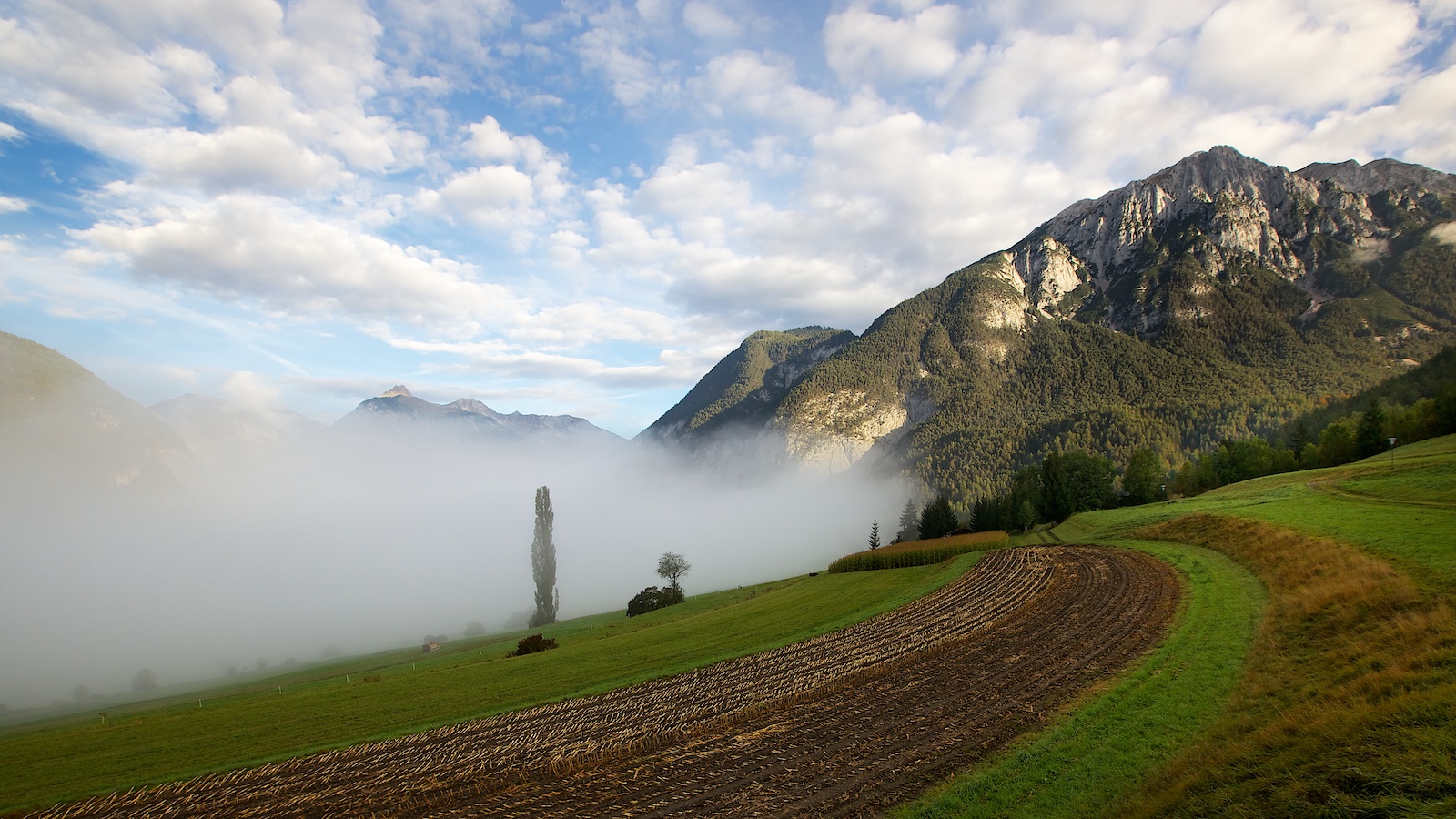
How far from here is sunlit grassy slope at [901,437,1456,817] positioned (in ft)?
29.6

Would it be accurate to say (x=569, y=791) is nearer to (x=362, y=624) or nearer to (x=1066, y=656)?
(x=1066, y=656)

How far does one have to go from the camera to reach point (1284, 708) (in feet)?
46.1

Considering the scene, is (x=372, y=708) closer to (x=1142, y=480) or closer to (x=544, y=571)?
(x=544, y=571)

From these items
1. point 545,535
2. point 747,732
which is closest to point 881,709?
point 747,732

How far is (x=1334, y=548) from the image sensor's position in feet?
91.8

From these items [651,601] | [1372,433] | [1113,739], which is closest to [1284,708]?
[1113,739]

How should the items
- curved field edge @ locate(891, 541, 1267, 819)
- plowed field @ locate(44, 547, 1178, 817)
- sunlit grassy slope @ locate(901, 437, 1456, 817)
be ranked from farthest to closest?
plowed field @ locate(44, 547, 1178, 817), curved field edge @ locate(891, 541, 1267, 819), sunlit grassy slope @ locate(901, 437, 1456, 817)

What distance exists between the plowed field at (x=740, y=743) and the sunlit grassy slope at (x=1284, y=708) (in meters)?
1.73

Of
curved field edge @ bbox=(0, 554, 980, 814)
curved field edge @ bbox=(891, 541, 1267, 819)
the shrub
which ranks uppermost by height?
curved field edge @ bbox=(0, 554, 980, 814)

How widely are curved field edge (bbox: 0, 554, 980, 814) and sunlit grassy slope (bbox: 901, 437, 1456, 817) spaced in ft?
59.2

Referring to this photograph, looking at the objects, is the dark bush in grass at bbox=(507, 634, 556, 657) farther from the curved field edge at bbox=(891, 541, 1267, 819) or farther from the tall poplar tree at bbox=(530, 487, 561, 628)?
the tall poplar tree at bbox=(530, 487, 561, 628)

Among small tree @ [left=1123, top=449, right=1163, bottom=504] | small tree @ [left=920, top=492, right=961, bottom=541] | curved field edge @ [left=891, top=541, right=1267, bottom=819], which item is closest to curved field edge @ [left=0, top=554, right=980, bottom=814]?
curved field edge @ [left=891, top=541, right=1267, bottom=819]

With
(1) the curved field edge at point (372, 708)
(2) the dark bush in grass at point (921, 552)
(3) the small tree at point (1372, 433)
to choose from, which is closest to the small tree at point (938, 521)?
(2) the dark bush in grass at point (921, 552)

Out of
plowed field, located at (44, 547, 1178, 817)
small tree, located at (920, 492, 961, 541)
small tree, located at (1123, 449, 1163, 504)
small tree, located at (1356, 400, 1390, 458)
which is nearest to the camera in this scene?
plowed field, located at (44, 547, 1178, 817)
